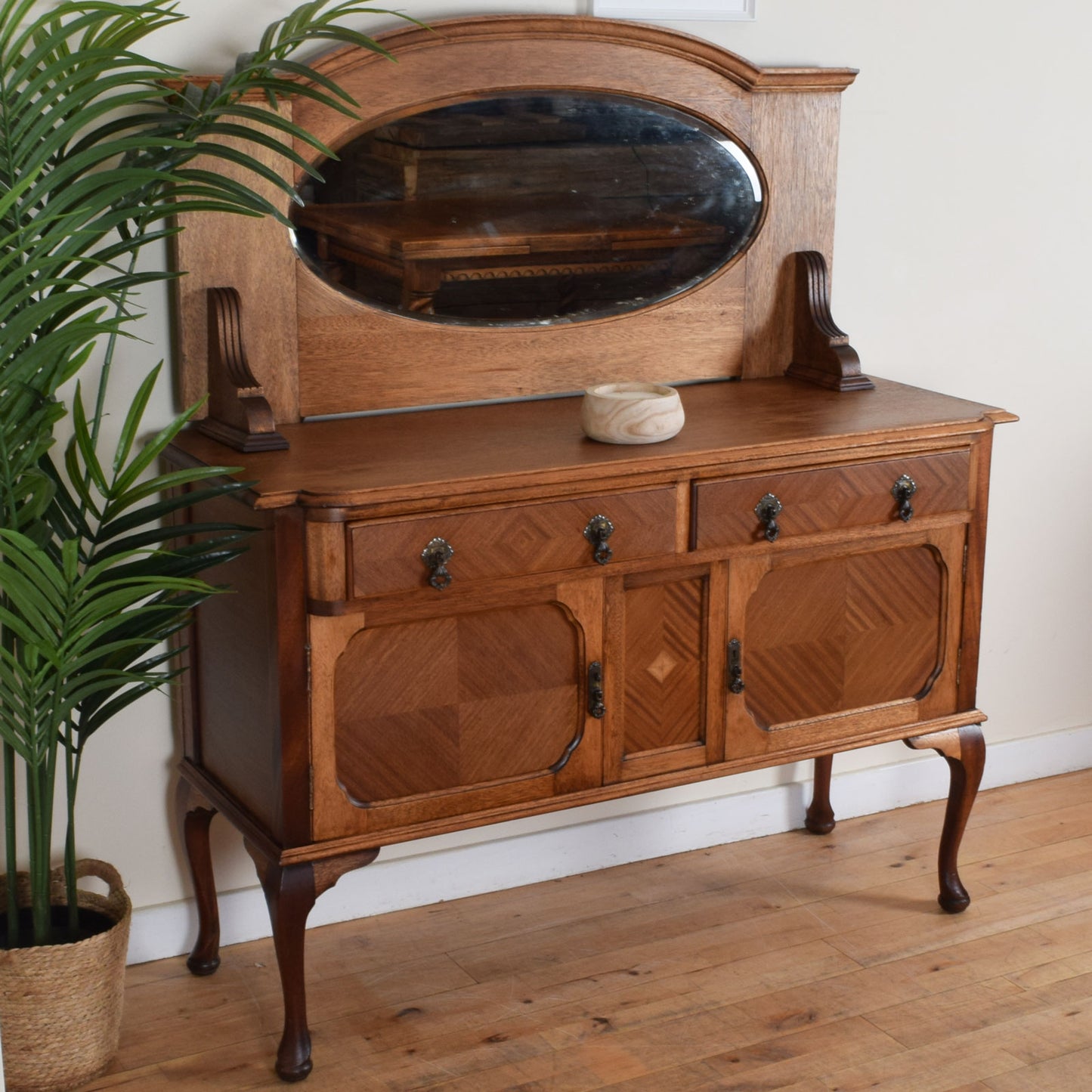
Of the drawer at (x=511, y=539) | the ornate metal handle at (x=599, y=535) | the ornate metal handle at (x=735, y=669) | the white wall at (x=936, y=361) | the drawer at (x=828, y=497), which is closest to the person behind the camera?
the drawer at (x=511, y=539)

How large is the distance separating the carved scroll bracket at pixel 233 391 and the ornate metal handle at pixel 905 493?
3.59 ft

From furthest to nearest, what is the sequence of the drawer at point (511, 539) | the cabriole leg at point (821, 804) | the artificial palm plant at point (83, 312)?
1. the cabriole leg at point (821, 804)
2. the drawer at point (511, 539)
3. the artificial palm plant at point (83, 312)

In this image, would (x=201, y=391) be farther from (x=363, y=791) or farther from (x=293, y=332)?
(x=363, y=791)

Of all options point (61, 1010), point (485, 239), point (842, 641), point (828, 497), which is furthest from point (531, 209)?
point (61, 1010)

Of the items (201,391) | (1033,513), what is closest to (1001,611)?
(1033,513)

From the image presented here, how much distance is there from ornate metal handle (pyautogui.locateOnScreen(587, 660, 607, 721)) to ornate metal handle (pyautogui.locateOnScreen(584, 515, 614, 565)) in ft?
0.62

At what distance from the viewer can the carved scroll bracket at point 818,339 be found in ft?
9.77

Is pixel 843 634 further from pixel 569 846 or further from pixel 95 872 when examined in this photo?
pixel 95 872

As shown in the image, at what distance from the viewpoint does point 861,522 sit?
2729 mm

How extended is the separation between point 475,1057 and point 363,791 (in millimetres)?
522

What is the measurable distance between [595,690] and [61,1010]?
1003mm

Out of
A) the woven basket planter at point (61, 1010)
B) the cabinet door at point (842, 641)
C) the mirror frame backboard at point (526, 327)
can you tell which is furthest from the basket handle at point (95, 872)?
the cabinet door at point (842, 641)

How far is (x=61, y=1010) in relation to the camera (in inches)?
95.1

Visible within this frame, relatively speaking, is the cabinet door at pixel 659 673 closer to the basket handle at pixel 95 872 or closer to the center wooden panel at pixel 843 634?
the center wooden panel at pixel 843 634
